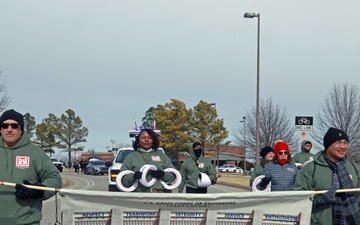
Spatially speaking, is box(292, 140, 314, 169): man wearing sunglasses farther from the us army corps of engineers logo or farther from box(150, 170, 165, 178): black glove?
the us army corps of engineers logo

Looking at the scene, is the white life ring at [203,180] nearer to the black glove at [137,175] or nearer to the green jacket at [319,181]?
the black glove at [137,175]

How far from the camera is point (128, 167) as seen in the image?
7.03 meters

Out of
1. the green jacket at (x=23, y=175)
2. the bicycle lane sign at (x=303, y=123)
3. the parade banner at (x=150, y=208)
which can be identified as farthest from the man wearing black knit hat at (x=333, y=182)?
the bicycle lane sign at (x=303, y=123)

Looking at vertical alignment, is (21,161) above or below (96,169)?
above

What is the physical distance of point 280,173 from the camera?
782cm

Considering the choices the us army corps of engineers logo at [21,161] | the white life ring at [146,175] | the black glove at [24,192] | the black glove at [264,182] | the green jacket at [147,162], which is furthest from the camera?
the black glove at [264,182]

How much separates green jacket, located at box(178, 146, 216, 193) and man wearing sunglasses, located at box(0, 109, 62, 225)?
518 cm

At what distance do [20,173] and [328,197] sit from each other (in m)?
2.89

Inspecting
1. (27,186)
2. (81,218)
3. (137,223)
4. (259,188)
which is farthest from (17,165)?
(259,188)

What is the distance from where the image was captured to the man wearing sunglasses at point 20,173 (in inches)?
183

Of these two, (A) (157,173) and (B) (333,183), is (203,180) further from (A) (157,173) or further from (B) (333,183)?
(B) (333,183)

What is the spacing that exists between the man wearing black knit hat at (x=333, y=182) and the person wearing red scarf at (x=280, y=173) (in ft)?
8.50

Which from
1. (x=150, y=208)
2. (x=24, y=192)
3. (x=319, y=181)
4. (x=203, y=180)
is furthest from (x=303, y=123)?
(x=24, y=192)

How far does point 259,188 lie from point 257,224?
3028 millimetres
